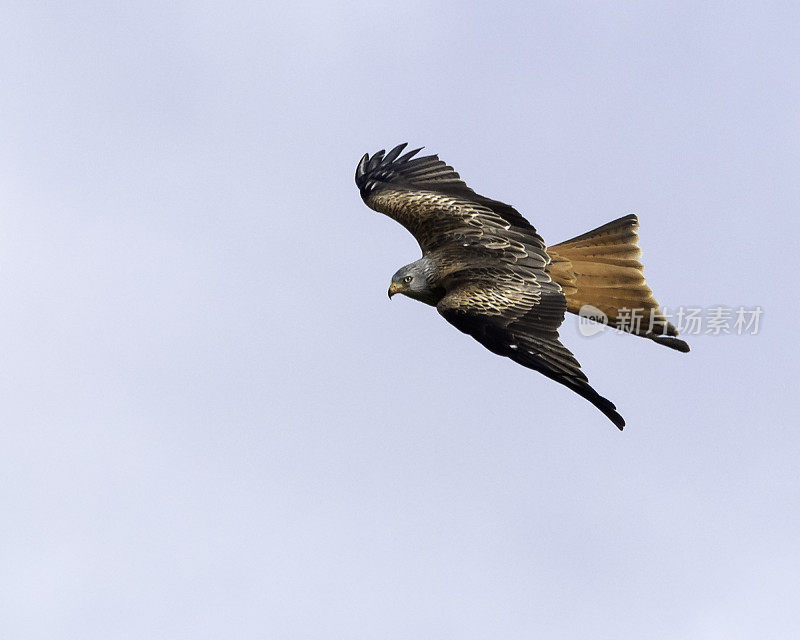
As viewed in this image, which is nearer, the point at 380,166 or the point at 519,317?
the point at 519,317

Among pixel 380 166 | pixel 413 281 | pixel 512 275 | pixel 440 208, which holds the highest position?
pixel 380 166

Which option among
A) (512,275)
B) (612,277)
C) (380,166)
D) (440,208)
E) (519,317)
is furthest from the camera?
(380,166)

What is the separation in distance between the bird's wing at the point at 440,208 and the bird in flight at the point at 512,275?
1cm

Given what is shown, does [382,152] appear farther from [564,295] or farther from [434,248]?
[564,295]

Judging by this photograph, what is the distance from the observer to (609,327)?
44.5ft

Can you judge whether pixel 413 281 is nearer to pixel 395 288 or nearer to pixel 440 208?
pixel 395 288

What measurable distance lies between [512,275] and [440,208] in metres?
1.73

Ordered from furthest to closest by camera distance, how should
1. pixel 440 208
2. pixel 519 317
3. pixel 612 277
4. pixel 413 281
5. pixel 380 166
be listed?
pixel 380 166 < pixel 440 208 < pixel 612 277 < pixel 413 281 < pixel 519 317

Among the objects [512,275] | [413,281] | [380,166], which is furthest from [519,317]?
[380,166]

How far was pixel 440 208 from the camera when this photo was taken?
14.6m

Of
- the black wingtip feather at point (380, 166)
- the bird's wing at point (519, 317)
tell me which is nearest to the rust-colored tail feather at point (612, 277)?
the bird's wing at point (519, 317)

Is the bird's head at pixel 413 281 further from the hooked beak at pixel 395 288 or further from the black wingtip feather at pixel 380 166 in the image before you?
the black wingtip feather at pixel 380 166

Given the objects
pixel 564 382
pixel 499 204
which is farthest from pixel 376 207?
pixel 564 382

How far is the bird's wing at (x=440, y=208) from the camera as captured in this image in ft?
Result: 45.0
